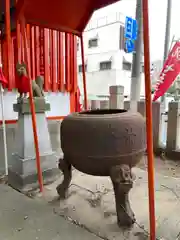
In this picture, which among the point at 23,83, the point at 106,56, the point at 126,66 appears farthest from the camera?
the point at 126,66

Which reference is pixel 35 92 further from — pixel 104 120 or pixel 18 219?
pixel 18 219

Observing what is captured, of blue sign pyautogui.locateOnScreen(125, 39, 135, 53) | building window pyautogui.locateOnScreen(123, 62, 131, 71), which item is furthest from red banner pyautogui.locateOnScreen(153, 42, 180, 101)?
building window pyautogui.locateOnScreen(123, 62, 131, 71)

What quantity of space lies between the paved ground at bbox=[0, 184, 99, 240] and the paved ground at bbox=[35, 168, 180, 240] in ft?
0.30

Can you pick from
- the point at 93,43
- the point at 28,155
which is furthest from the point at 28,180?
the point at 93,43

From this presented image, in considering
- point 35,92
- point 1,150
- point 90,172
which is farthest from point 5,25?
point 90,172

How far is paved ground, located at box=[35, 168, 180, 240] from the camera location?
171 centimetres

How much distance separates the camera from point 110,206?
2.12 meters

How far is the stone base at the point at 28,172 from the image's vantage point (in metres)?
2.55

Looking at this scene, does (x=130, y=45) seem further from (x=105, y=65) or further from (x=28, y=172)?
(x=105, y=65)

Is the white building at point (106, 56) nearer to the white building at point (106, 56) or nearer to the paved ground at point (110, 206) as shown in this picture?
the white building at point (106, 56)

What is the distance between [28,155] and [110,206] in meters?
1.23

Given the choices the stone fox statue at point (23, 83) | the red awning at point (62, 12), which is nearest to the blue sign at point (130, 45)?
the red awning at point (62, 12)

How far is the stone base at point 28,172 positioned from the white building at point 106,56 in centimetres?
1259

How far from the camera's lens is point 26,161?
8.49 feet
